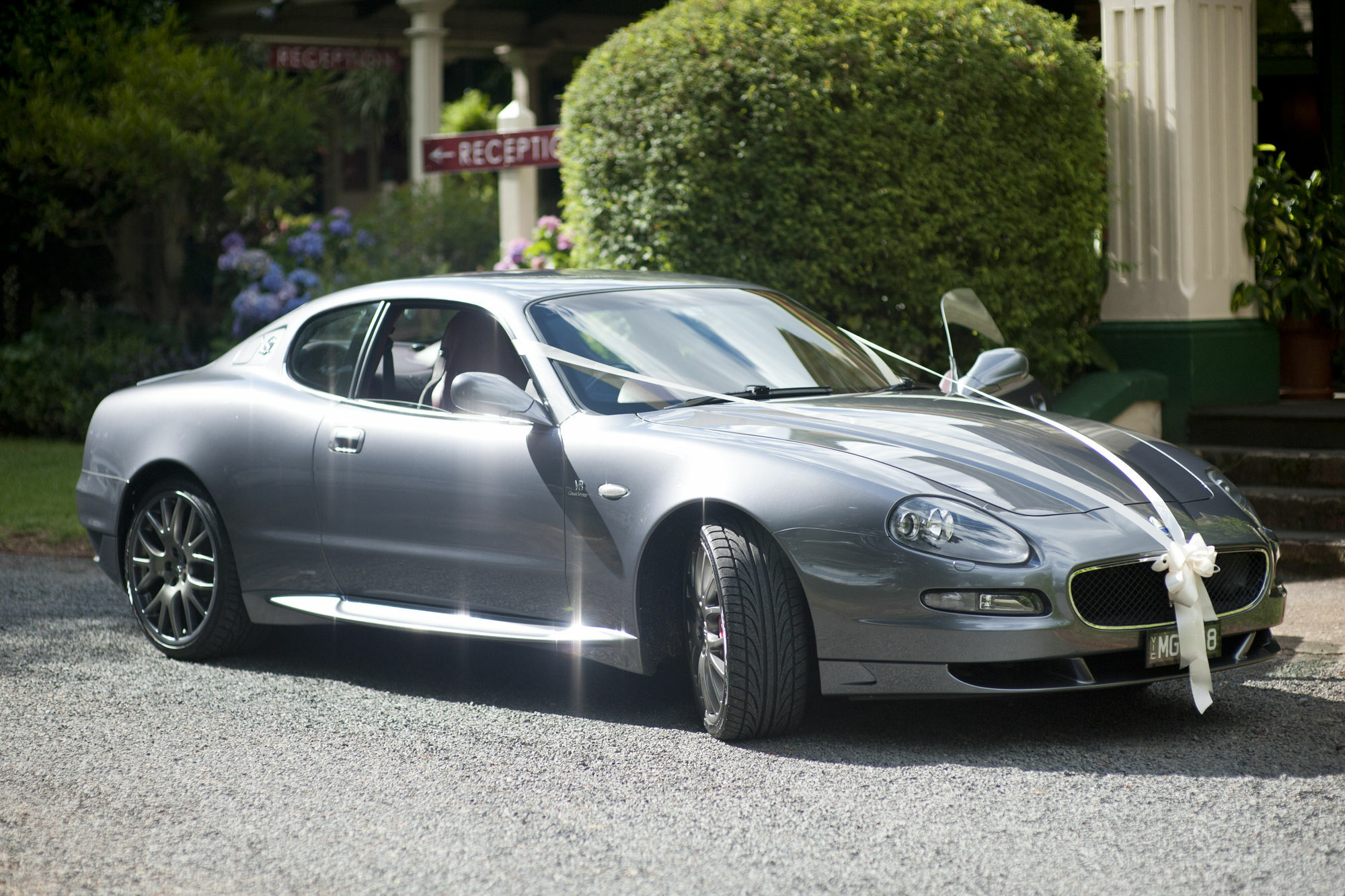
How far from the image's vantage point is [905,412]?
511 cm

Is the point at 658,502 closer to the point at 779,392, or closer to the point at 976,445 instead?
the point at 779,392

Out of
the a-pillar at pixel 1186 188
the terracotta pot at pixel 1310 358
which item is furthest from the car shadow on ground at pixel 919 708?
the terracotta pot at pixel 1310 358

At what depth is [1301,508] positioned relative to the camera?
7898 millimetres

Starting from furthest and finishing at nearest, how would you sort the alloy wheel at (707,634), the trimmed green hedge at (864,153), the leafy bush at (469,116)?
the leafy bush at (469,116), the trimmed green hedge at (864,153), the alloy wheel at (707,634)

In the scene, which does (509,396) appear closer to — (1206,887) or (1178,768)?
(1178,768)

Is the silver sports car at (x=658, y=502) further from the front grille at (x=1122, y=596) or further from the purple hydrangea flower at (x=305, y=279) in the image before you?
the purple hydrangea flower at (x=305, y=279)

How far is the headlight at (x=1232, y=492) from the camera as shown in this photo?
4910mm

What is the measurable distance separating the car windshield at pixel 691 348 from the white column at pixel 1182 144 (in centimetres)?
412

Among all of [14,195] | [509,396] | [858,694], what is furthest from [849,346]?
[14,195]

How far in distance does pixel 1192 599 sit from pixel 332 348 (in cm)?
326

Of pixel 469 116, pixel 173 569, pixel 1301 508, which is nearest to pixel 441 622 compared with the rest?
pixel 173 569

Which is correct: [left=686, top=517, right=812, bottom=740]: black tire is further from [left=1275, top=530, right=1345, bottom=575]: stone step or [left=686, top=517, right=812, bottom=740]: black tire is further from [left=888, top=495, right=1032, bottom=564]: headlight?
[left=1275, top=530, right=1345, bottom=575]: stone step

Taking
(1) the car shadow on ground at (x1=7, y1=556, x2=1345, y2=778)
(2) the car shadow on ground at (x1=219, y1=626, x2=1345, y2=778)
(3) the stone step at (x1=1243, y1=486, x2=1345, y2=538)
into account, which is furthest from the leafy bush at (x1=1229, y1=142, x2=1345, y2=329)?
(2) the car shadow on ground at (x1=219, y1=626, x2=1345, y2=778)

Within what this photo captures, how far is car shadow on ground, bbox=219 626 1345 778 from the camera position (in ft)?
14.6
